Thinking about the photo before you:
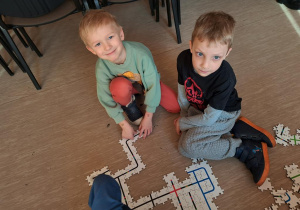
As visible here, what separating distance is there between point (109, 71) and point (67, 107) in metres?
0.56

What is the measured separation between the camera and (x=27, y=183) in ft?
4.40

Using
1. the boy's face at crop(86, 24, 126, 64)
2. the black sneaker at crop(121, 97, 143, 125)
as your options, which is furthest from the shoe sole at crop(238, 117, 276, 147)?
the boy's face at crop(86, 24, 126, 64)

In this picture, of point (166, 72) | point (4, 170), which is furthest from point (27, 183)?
point (166, 72)

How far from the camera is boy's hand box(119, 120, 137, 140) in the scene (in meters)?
1.36

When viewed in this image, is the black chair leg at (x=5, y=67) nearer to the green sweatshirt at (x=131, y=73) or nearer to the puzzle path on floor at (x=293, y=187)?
the green sweatshirt at (x=131, y=73)

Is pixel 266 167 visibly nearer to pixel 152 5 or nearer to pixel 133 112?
pixel 133 112

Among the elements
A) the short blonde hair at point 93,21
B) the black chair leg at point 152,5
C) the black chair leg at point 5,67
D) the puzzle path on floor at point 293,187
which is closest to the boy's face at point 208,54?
the short blonde hair at point 93,21

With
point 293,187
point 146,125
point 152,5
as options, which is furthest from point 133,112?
point 152,5

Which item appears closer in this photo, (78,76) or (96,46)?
(96,46)

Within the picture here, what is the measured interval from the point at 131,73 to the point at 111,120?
15.6 inches

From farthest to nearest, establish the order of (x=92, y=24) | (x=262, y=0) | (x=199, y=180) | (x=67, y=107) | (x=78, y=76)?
1. (x=262, y=0)
2. (x=78, y=76)
3. (x=67, y=107)
4. (x=199, y=180)
5. (x=92, y=24)

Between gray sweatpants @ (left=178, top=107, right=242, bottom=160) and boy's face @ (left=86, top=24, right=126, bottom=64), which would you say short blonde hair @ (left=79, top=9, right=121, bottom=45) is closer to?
boy's face @ (left=86, top=24, right=126, bottom=64)

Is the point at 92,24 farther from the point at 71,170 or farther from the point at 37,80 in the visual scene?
the point at 37,80

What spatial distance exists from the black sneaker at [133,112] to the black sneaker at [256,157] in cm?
61
